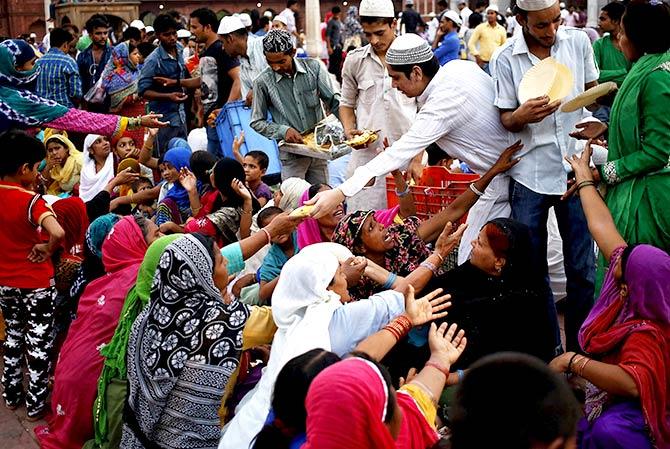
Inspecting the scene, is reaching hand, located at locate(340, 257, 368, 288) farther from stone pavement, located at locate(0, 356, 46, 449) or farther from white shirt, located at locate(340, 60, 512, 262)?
stone pavement, located at locate(0, 356, 46, 449)

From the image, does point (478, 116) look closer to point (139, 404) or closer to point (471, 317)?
point (471, 317)

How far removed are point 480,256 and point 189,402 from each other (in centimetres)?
141

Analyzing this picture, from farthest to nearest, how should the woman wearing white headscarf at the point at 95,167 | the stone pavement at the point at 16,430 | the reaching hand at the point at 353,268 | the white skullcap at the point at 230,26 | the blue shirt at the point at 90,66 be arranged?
the blue shirt at the point at 90,66, the white skullcap at the point at 230,26, the woman wearing white headscarf at the point at 95,167, the stone pavement at the point at 16,430, the reaching hand at the point at 353,268

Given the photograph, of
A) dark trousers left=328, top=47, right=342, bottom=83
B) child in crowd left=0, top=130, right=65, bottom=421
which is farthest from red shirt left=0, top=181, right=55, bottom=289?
dark trousers left=328, top=47, right=342, bottom=83

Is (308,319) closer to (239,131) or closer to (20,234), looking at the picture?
(20,234)

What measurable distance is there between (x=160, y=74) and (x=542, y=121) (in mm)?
5300

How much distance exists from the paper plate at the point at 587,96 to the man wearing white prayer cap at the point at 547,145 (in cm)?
16

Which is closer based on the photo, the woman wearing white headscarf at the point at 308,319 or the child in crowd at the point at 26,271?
the woman wearing white headscarf at the point at 308,319

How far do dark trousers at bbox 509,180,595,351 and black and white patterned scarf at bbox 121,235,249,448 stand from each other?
59.7 inches

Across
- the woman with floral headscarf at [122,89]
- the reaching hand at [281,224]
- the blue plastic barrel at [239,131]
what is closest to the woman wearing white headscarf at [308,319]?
the reaching hand at [281,224]

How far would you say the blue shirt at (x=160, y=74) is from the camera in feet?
29.2

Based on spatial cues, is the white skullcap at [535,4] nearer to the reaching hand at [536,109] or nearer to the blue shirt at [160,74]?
the reaching hand at [536,109]

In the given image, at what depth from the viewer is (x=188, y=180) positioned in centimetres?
600

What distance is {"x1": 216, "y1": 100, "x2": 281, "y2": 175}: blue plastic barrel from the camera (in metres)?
7.88
